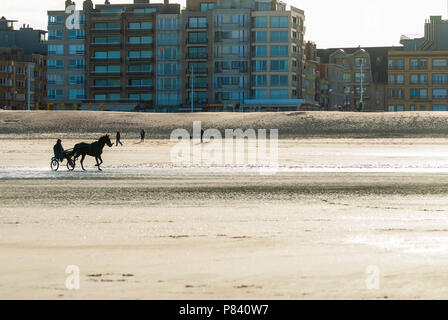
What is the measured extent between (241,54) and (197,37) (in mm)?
6979

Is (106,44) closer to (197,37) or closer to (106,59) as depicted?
(106,59)

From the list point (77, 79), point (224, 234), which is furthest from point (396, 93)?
point (224, 234)

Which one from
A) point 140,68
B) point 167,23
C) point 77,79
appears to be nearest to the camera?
point 167,23

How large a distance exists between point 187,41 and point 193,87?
665 cm

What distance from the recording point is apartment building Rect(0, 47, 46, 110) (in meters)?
128

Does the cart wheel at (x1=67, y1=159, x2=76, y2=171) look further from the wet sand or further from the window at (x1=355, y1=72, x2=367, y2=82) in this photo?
the window at (x1=355, y1=72, x2=367, y2=82)

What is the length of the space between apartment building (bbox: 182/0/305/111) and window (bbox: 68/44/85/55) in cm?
1685

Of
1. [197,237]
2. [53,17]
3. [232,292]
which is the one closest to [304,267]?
[232,292]

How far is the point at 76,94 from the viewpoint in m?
122

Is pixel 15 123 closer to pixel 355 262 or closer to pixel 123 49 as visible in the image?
pixel 123 49

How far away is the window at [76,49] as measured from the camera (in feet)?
398

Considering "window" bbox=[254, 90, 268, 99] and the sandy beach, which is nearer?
the sandy beach

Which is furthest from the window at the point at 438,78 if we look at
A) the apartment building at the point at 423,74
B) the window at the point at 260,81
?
the window at the point at 260,81
